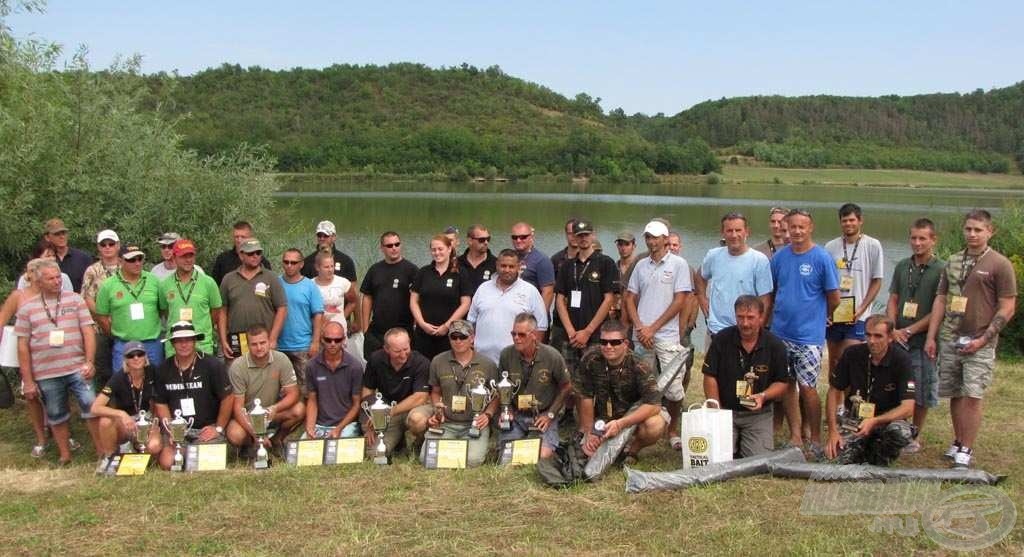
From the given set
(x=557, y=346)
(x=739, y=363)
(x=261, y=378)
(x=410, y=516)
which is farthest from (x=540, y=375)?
(x=261, y=378)

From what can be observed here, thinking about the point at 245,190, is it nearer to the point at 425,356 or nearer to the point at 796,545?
the point at 425,356

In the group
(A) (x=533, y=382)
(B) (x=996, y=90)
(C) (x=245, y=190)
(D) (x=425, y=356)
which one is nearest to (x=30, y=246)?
(C) (x=245, y=190)

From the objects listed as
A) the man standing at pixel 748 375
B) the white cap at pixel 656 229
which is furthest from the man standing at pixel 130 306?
the man standing at pixel 748 375

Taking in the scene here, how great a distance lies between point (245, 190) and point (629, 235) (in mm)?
5592

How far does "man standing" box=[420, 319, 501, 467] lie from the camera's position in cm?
592

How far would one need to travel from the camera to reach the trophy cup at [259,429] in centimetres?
556

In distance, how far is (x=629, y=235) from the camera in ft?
22.6

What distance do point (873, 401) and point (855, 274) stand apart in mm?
1209

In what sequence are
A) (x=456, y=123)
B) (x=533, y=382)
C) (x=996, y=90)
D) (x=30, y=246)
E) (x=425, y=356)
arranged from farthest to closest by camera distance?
1. (x=996, y=90)
2. (x=456, y=123)
3. (x=30, y=246)
4. (x=425, y=356)
5. (x=533, y=382)

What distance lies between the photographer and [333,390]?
6.15 meters

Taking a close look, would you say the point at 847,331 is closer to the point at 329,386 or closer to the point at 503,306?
the point at 503,306

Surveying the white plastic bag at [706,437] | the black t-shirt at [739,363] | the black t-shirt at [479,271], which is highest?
the black t-shirt at [479,271]

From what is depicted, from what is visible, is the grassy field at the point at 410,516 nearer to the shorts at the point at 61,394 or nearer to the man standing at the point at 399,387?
the man standing at the point at 399,387

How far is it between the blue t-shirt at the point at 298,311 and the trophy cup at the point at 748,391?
3.49m
